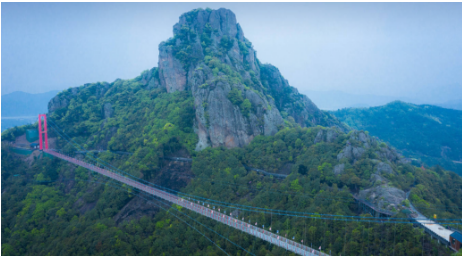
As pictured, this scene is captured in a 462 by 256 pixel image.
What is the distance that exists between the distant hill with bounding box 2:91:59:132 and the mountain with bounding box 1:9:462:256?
59848mm

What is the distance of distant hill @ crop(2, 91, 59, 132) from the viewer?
9190 cm

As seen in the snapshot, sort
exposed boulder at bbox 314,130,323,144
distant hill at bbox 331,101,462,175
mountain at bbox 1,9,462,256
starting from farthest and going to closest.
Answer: distant hill at bbox 331,101,462,175 < exposed boulder at bbox 314,130,323,144 < mountain at bbox 1,9,462,256

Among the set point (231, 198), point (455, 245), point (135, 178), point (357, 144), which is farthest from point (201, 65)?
point (455, 245)

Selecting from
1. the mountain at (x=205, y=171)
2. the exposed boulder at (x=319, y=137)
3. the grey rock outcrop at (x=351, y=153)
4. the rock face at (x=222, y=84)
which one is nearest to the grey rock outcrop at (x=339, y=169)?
the mountain at (x=205, y=171)

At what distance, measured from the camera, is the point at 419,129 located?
206 ft

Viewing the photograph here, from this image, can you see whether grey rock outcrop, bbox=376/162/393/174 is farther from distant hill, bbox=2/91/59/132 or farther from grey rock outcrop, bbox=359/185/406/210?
distant hill, bbox=2/91/59/132

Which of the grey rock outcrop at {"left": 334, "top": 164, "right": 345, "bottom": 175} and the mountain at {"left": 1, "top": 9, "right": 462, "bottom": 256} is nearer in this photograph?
the mountain at {"left": 1, "top": 9, "right": 462, "bottom": 256}

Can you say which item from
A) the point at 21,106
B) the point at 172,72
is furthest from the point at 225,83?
the point at 21,106

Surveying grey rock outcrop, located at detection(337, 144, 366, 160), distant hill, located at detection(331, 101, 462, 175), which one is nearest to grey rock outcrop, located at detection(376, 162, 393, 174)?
grey rock outcrop, located at detection(337, 144, 366, 160)

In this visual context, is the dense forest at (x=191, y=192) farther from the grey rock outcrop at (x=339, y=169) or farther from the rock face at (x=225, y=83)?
the rock face at (x=225, y=83)

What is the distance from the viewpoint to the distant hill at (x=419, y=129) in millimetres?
52941

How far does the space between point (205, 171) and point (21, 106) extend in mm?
97502

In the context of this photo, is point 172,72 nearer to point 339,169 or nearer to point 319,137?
point 319,137

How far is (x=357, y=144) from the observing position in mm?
26312
